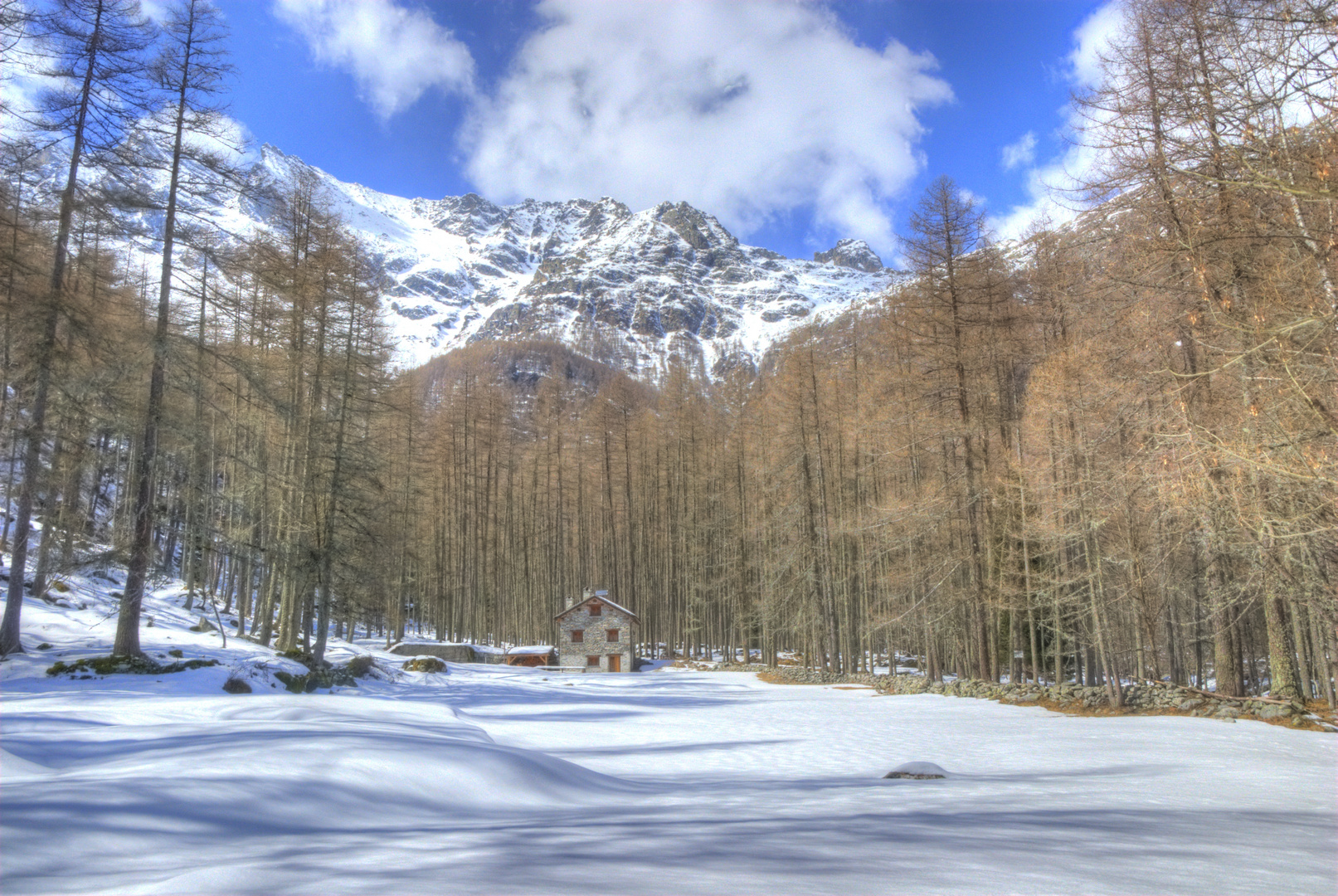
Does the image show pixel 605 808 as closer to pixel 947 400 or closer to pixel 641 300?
pixel 947 400

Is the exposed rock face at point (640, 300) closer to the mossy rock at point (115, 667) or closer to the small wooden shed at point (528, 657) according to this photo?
the small wooden shed at point (528, 657)

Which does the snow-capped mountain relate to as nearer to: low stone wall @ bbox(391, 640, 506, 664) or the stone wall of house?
the stone wall of house

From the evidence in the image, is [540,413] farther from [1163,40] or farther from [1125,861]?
[1125,861]

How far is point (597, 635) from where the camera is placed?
34.2 meters

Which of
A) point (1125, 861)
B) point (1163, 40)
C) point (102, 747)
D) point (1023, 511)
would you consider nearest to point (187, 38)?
point (102, 747)

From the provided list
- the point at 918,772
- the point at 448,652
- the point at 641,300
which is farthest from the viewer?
the point at 641,300

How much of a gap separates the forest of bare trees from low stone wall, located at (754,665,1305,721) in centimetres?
44

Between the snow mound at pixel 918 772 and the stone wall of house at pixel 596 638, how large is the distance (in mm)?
28390

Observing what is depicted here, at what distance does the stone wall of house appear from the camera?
3381cm

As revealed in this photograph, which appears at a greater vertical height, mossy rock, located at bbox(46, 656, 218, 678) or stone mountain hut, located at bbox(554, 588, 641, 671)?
mossy rock, located at bbox(46, 656, 218, 678)

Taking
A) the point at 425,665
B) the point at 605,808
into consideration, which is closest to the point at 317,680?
the point at 425,665

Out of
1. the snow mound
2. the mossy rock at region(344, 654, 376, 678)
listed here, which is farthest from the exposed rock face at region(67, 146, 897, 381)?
the snow mound

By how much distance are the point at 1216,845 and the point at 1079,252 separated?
11.3m

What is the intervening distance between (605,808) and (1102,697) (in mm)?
11968
